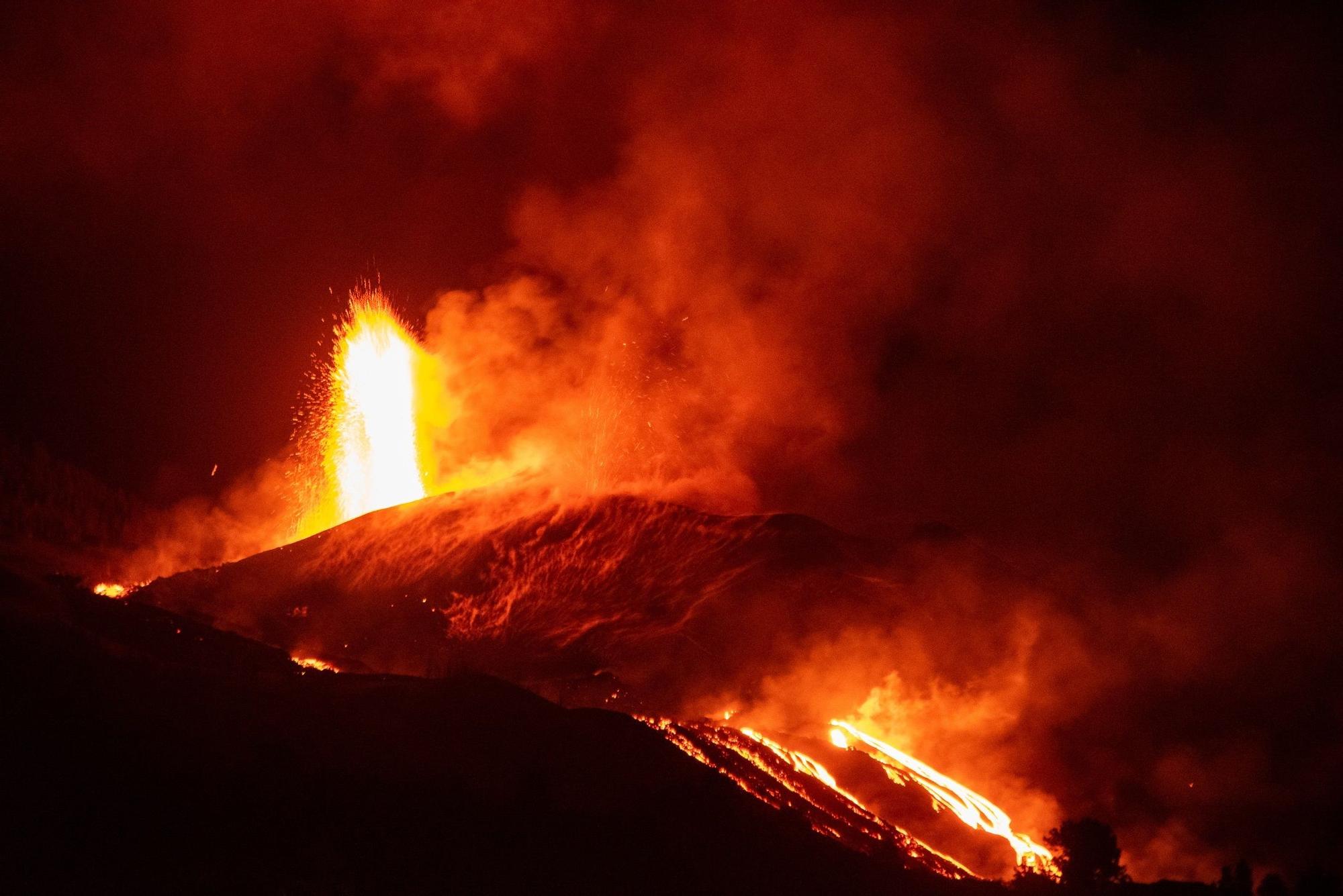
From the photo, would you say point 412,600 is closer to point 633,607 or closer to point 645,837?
point 633,607

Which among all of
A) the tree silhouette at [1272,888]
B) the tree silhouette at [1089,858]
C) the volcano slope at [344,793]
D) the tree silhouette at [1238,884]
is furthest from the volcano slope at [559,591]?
the tree silhouette at [1272,888]

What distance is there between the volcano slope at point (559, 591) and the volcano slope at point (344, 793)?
14688 millimetres

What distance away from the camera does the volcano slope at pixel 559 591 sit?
5059 centimetres

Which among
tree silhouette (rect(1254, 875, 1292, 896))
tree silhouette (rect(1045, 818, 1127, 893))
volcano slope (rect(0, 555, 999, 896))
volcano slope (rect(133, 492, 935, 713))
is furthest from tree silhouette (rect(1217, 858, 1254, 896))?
volcano slope (rect(133, 492, 935, 713))

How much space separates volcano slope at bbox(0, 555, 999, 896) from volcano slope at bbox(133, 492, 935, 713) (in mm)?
14688

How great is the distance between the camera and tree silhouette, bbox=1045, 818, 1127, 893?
3650 centimetres

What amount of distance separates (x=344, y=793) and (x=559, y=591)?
3247cm

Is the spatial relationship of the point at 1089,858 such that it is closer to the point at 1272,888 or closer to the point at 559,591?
the point at 1272,888

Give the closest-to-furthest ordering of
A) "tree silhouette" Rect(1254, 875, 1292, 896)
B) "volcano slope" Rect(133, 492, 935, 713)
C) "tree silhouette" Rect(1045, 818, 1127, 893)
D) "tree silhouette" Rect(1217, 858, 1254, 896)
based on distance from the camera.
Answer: "tree silhouette" Rect(1217, 858, 1254, 896) < "tree silhouette" Rect(1045, 818, 1127, 893) < "tree silhouette" Rect(1254, 875, 1292, 896) < "volcano slope" Rect(133, 492, 935, 713)

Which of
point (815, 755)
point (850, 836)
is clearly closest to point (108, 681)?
point (850, 836)

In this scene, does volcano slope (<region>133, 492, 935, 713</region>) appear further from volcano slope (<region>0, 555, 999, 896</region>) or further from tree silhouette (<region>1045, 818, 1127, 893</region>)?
volcano slope (<region>0, 555, 999, 896</region>)

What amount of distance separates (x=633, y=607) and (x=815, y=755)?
13.8m

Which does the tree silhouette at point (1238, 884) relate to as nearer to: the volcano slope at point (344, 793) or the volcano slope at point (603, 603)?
the volcano slope at point (603, 603)

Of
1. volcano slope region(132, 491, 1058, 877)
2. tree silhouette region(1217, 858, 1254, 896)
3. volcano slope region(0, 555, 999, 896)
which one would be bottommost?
volcano slope region(0, 555, 999, 896)
